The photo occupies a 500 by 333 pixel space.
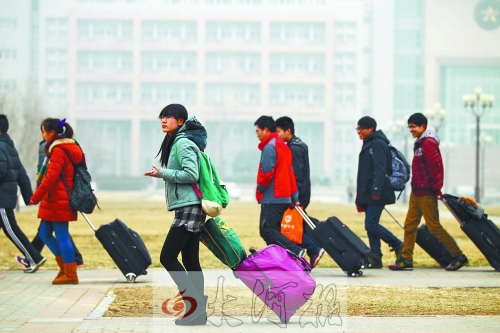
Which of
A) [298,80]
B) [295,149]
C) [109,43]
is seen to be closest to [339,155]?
[298,80]

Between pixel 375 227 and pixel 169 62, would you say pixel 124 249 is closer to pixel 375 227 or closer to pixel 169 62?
pixel 375 227

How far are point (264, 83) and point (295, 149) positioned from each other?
92305 mm

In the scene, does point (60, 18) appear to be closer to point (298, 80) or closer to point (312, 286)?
point (298, 80)

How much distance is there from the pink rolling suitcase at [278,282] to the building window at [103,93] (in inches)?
3830

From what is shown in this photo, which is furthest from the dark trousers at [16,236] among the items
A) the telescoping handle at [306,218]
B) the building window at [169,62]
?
the building window at [169,62]

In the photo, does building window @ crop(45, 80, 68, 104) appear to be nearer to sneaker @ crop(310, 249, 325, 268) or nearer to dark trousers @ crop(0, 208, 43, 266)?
dark trousers @ crop(0, 208, 43, 266)

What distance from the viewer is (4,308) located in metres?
7.25

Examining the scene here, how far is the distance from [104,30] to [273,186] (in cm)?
9629

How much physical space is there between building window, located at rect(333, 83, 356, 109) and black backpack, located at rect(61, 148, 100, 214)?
97.2 metres

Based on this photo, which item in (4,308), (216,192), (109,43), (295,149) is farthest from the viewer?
(109,43)

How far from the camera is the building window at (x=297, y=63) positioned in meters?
103

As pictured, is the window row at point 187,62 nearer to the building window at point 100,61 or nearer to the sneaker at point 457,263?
the building window at point 100,61

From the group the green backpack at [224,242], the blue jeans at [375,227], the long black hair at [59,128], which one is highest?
the long black hair at [59,128]

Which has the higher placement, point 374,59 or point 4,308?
point 374,59
